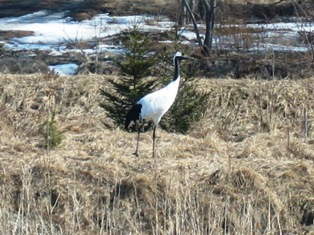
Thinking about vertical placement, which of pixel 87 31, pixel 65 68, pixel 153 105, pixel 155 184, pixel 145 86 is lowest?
pixel 87 31

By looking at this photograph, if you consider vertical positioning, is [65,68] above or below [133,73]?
below

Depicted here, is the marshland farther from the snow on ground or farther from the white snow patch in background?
the snow on ground

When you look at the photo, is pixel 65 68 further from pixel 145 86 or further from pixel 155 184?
pixel 155 184

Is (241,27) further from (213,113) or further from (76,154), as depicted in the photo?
(76,154)

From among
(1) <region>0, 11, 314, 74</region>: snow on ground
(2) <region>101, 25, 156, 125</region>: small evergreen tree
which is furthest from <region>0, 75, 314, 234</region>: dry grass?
(1) <region>0, 11, 314, 74</region>: snow on ground

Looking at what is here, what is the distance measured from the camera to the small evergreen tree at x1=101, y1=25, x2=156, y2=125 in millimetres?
10445

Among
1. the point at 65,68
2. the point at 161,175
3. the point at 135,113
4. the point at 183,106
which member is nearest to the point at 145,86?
the point at 183,106

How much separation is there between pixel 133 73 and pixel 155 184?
Answer: 8.68 ft


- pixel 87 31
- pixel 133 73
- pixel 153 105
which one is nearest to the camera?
pixel 153 105

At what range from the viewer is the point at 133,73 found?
35.3 feet

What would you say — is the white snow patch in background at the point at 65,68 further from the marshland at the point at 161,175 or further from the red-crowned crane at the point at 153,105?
the red-crowned crane at the point at 153,105

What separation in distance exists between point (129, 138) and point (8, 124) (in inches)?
99.2

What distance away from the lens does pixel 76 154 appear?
30.3ft

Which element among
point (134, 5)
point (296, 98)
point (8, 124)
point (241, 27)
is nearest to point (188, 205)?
point (8, 124)
